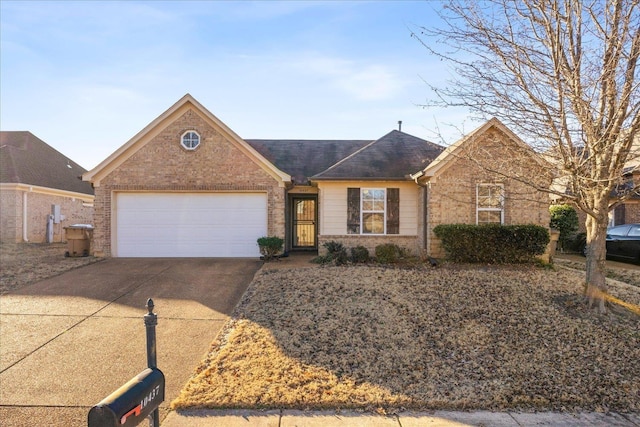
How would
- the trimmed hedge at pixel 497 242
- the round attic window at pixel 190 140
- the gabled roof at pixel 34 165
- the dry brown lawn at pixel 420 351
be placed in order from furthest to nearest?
1. the gabled roof at pixel 34 165
2. the round attic window at pixel 190 140
3. the trimmed hedge at pixel 497 242
4. the dry brown lawn at pixel 420 351

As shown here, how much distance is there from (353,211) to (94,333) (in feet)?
28.3

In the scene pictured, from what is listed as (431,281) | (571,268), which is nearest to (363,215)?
(431,281)

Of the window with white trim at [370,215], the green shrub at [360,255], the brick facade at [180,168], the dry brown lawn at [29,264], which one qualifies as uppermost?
the brick facade at [180,168]

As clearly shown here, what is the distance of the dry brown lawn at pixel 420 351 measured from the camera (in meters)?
4.22

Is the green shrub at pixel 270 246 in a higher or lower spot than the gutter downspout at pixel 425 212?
lower

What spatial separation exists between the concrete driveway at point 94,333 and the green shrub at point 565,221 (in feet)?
44.1

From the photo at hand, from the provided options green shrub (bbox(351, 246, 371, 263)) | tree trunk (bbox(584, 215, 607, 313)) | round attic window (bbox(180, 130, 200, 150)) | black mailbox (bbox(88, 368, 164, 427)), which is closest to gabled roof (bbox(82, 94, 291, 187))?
round attic window (bbox(180, 130, 200, 150))

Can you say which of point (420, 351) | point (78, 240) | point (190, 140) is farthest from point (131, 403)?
point (78, 240)

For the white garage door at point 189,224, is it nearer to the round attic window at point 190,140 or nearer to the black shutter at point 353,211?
the round attic window at point 190,140

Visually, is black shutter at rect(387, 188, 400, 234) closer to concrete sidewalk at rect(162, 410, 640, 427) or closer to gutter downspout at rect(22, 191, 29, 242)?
concrete sidewalk at rect(162, 410, 640, 427)

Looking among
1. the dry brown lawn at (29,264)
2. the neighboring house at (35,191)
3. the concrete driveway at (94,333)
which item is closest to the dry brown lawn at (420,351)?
the concrete driveway at (94,333)

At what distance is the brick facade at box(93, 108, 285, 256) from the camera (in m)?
12.7

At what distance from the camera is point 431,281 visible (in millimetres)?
8867

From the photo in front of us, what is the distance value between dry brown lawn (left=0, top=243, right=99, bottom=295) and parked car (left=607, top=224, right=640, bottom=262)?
17.7 meters
